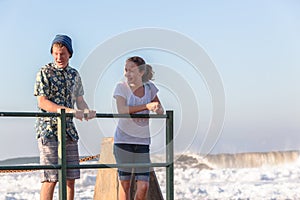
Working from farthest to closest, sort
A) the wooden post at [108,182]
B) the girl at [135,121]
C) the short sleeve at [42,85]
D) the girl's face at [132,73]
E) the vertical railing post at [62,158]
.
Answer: the wooden post at [108,182] < the girl's face at [132,73] < the girl at [135,121] < the short sleeve at [42,85] < the vertical railing post at [62,158]

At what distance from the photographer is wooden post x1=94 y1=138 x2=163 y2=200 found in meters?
9.17

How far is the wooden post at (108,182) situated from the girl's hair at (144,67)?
2.59 meters

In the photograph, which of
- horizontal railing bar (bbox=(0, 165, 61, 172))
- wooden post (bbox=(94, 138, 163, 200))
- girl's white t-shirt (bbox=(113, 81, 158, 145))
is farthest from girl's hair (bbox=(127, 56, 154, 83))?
wooden post (bbox=(94, 138, 163, 200))

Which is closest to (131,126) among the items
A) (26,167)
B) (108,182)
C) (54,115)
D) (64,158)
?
(64,158)

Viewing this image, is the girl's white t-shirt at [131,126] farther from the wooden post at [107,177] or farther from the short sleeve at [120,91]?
the wooden post at [107,177]

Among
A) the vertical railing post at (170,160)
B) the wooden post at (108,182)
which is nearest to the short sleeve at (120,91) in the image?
the vertical railing post at (170,160)

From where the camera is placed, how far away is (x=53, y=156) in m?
6.39

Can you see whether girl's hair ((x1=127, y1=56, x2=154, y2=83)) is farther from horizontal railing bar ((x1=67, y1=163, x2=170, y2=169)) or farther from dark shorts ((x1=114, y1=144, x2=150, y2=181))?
horizontal railing bar ((x1=67, y1=163, x2=170, y2=169))

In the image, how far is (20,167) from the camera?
6.02 meters

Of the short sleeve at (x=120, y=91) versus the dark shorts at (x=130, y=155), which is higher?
the short sleeve at (x=120, y=91)

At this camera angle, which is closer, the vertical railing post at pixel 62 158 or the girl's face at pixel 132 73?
the vertical railing post at pixel 62 158

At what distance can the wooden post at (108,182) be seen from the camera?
917 cm

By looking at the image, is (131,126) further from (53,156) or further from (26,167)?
(26,167)

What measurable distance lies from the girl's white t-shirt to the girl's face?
0.07 m
